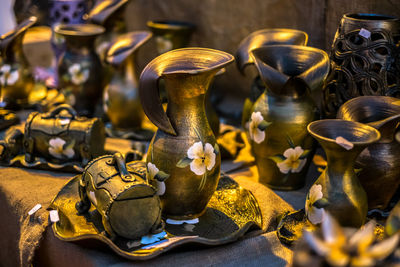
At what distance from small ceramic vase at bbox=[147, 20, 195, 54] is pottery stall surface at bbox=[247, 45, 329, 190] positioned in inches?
30.7

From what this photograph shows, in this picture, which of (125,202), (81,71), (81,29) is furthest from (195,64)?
(81,29)

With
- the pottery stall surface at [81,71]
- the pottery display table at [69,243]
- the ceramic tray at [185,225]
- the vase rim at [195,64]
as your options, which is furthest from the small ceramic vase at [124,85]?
the vase rim at [195,64]

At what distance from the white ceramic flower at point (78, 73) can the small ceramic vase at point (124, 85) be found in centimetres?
18

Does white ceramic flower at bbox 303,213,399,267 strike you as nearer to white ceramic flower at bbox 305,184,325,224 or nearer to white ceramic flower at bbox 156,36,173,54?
white ceramic flower at bbox 305,184,325,224

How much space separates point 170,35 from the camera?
2113mm

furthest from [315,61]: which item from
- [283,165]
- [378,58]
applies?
[283,165]

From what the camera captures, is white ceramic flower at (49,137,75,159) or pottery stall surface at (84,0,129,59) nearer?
white ceramic flower at (49,137,75,159)

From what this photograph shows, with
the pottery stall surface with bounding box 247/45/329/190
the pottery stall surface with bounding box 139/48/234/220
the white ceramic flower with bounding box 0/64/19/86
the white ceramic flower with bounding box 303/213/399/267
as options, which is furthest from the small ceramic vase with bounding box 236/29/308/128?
the white ceramic flower with bounding box 0/64/19/86

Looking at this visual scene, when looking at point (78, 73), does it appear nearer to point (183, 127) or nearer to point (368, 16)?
point (183, 127)

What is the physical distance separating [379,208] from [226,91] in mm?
1205

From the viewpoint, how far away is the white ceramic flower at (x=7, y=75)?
80.1 inches

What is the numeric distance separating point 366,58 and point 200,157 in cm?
56

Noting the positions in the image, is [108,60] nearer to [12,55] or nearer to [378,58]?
[12,55]

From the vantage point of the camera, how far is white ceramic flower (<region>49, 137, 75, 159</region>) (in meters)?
1.53
